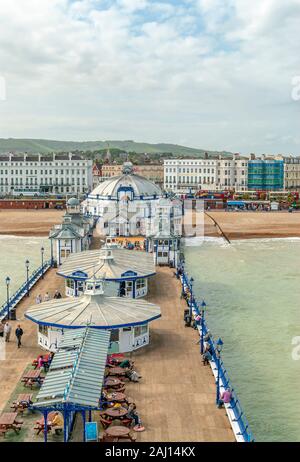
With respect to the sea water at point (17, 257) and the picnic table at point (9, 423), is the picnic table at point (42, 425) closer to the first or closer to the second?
the picnic table at point (9, 423)

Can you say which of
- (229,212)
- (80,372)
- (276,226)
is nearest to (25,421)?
(80,372)

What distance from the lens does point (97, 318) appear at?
2362cm

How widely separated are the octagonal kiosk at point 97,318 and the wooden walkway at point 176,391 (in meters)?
0.77

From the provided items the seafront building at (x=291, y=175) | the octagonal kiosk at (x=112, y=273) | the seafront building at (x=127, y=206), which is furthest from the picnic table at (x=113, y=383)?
the seafront building at (x=291, y=175)

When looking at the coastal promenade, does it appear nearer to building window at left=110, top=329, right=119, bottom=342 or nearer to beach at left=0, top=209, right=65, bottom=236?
building window at left=110, top=329, right=119, bottom=342

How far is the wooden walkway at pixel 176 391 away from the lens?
1706cm

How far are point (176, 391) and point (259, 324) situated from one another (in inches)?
497

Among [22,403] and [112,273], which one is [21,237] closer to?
[112,273]

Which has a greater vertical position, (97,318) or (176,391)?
(97,318)

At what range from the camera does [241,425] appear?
56.3 feet

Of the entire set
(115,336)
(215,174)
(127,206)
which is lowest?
(115,336)

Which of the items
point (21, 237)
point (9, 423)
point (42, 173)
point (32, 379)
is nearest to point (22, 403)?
point (9, 423)

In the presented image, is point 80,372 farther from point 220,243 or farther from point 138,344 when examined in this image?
point 220,243
